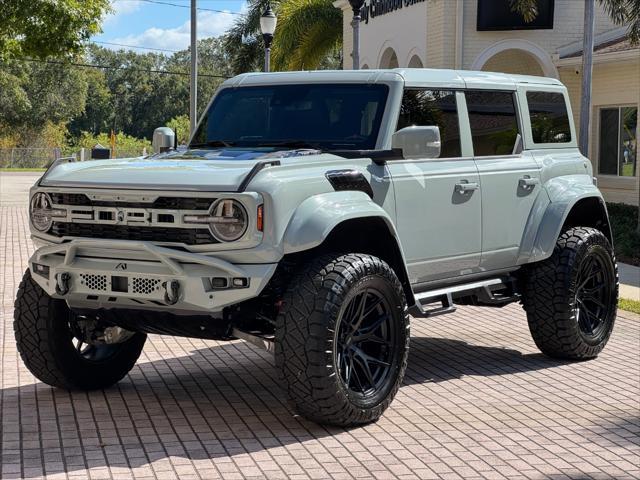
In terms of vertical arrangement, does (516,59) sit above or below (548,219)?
above

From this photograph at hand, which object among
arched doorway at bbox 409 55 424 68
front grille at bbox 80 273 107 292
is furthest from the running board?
arched doorway at bbox 409 55 424 68

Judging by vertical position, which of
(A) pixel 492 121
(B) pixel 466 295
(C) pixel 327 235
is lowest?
(B) pixel 466 295

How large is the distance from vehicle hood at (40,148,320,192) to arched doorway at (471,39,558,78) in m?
20.7

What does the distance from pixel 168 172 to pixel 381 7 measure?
90.0ft

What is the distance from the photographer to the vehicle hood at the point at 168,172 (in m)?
6.38

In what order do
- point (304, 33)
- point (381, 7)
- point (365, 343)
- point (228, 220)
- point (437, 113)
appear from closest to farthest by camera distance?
1. point (228, 220)
2. point (365, 343)
3. point (437, 113)
4. point (381, 7)
5. point (304, 33)

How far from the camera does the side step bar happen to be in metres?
7.62

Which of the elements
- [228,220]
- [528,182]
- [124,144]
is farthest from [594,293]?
[124,144]

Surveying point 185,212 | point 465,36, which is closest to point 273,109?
point 185,212

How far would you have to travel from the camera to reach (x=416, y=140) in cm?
705

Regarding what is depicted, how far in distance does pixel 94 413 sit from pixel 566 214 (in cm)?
386

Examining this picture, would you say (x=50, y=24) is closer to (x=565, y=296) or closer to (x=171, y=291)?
(x=565, y=296)

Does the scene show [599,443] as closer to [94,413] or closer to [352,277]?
[352,277]

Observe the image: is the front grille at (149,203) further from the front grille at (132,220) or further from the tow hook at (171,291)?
the tow hook at (171,291)
